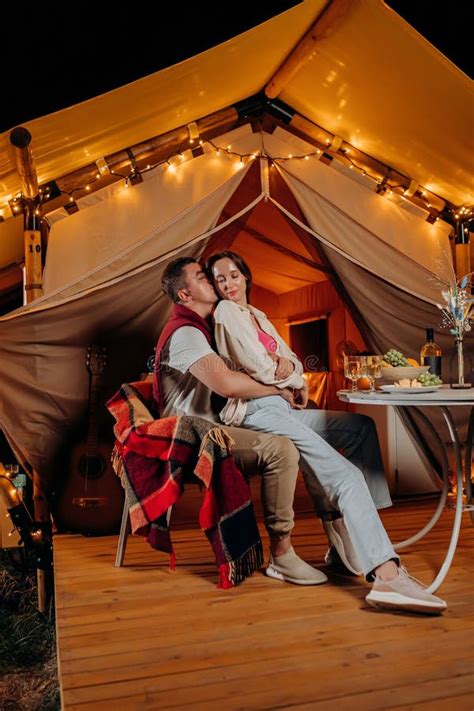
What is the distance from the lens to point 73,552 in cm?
266

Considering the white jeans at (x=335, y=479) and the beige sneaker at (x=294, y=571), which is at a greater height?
the white jeans at (x=335, y=479)

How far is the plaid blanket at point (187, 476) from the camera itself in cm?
204

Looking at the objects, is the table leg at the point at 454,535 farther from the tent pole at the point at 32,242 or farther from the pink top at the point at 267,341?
the tent pole at the point at 32,242

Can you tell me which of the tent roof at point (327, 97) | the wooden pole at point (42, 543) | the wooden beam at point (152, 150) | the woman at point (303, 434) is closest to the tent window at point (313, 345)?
the tent roof at point (327, 97)

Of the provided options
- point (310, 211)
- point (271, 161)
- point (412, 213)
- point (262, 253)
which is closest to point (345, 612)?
point (310, 211)

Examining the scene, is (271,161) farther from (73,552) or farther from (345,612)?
(345,612)

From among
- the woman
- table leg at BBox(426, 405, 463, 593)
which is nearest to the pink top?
the woman

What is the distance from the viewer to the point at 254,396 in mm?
2182

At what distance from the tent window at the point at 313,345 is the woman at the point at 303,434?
365cm

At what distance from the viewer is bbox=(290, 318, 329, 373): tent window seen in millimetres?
6075

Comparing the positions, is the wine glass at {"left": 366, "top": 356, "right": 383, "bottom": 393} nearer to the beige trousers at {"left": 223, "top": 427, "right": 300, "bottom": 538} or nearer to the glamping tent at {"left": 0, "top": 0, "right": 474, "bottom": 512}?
the beige trousers at {"left": 223, "top": 427, "right": 300, "bottom": 538}

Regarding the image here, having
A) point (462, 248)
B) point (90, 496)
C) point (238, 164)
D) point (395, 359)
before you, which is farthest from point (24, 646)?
point (462, 248)

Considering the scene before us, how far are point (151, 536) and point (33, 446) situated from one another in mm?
1105

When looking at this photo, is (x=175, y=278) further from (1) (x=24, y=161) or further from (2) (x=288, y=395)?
(1) (x=24, y=161)
